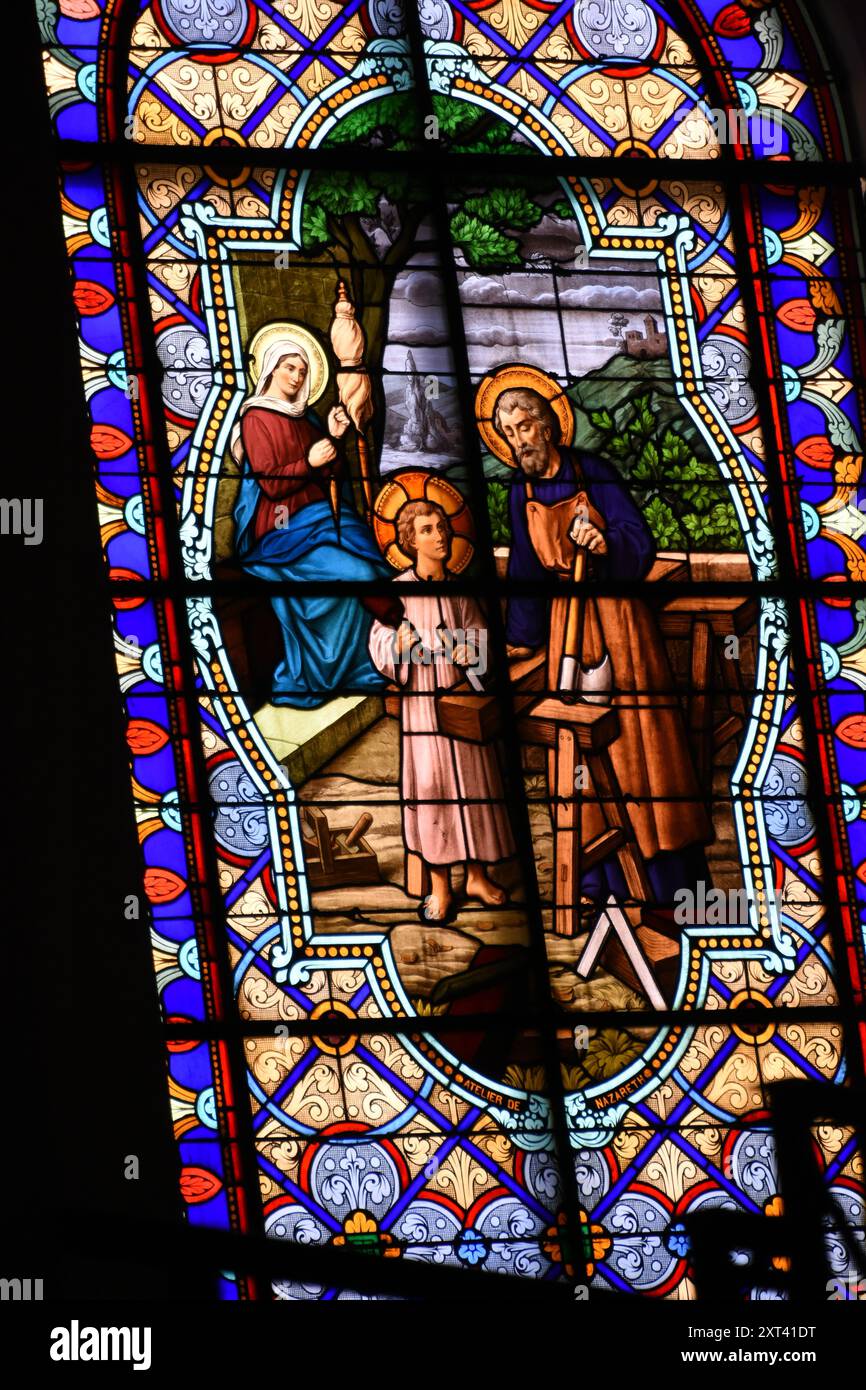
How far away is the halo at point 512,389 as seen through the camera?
6.45m

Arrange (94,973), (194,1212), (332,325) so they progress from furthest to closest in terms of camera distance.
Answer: (332,325) < (194,1212) < (94,973)

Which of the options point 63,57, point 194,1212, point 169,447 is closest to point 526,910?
point 194,1212

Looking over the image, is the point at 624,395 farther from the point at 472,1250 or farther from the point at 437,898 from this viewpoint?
the point at 472,1250

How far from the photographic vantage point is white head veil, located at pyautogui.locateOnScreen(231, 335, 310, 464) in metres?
6.30

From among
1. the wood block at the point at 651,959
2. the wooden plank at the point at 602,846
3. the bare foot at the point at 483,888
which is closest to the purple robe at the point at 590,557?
the wooden plank at the point at 602,846

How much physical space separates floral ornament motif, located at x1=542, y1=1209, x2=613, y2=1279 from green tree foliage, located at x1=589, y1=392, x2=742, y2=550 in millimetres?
1935

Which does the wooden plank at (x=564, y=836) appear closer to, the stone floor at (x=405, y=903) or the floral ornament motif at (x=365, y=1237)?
the stone floor at (x=405, y=903)

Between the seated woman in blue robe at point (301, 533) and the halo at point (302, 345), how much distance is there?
0.06 ft

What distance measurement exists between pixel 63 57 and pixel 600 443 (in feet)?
6.31

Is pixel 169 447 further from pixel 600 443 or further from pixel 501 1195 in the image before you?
pixel 501 1195

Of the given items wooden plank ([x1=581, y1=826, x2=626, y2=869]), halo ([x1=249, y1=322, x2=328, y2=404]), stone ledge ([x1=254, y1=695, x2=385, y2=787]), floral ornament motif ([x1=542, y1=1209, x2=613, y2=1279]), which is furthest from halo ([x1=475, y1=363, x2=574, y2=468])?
floral ornament motif ([x1=542, y1=1209, x2=613, y2=1279])

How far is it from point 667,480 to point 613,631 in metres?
0.51

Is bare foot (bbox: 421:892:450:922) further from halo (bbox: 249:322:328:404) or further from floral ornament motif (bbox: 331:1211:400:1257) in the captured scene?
halo (bbox: 249:322:328:404)

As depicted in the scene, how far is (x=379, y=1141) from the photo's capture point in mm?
5688
